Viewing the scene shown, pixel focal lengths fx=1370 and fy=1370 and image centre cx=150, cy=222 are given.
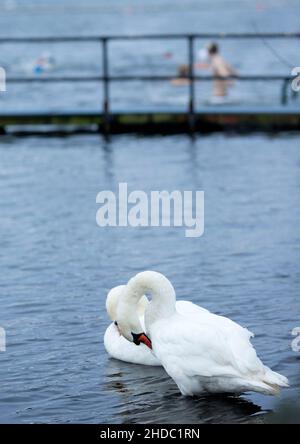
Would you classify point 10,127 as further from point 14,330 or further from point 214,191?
Answer: point 14,330

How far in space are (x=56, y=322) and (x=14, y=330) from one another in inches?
13.2

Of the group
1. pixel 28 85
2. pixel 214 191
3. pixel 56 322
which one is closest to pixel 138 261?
pixel 56 322

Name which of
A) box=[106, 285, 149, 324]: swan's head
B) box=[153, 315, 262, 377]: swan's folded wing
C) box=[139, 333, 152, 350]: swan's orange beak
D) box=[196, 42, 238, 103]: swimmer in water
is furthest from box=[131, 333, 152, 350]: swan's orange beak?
box=[196, 42, 238, 103]: swimmer in water

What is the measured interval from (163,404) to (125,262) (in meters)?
3.80

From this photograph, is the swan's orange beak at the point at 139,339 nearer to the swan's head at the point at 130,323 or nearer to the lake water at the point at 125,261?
the swan's head at the point at 130,323

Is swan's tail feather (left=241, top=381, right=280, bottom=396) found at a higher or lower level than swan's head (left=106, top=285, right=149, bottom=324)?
lower

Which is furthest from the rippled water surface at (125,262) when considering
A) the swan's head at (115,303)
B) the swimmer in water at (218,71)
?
the swimmer in water at (218,71)

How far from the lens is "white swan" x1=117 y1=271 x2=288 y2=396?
7684mm

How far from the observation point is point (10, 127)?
21141 mm

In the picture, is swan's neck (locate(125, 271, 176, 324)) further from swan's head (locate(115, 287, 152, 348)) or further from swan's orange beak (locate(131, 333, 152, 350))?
swan's orange beak (locate(131, 333, 152, 350))

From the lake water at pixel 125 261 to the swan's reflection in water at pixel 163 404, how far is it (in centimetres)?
1

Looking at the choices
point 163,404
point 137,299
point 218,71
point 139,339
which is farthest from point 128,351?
point 218,71

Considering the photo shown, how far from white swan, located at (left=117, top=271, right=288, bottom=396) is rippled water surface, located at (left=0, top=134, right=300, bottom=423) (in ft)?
0.53

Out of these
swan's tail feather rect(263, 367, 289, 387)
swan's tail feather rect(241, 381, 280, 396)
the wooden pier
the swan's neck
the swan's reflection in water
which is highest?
the wooden pier
